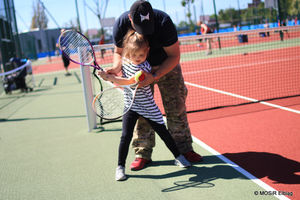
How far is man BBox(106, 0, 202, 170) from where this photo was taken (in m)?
2.76

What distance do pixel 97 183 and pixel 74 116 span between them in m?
3.45

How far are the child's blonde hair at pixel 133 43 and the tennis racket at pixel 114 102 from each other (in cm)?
33

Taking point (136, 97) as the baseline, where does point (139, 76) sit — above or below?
above

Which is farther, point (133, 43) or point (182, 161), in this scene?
point (182, 161)

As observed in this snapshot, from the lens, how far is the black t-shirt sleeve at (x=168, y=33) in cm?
296

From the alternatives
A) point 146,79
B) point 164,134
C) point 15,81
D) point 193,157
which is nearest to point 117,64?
point 146,79

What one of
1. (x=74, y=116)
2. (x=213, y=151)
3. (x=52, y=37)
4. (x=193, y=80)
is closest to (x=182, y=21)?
(x=52, y=37)

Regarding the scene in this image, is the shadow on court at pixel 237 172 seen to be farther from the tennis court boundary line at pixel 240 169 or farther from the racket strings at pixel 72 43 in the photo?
the racket strings at pixel 72 43

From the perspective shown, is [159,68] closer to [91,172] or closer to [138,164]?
[138,164]

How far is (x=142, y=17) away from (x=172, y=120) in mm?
1257

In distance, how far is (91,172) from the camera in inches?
134

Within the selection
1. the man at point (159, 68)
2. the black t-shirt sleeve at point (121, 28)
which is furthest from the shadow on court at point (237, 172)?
the black t-shirt sleeve at point (121, 28)

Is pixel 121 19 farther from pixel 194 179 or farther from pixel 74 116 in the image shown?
pixel 74 116

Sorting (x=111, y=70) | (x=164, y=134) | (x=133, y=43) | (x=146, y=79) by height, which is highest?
(x=133, y=43)
